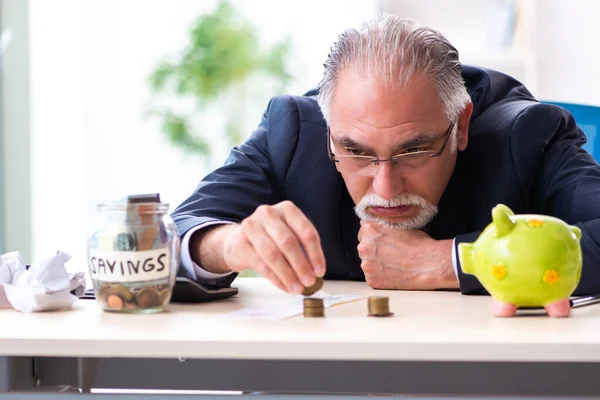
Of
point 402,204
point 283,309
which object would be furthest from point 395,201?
point 283,309

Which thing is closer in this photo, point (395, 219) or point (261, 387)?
point (261, 387)

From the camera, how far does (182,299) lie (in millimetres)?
1297

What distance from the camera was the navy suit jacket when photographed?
1.74 meters

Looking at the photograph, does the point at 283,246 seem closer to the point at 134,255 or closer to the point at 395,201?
the point at 134,255

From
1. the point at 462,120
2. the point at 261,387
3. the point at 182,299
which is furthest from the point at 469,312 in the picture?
the point at 462,120

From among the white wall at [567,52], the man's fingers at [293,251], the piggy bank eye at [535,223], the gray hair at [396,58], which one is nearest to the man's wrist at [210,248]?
the man's fingers at [293,251]

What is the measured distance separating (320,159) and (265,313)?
0.75 meters

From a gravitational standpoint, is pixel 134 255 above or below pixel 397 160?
below

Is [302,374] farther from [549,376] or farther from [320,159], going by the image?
[320,159]

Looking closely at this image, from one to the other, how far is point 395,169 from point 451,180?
9.3 inches

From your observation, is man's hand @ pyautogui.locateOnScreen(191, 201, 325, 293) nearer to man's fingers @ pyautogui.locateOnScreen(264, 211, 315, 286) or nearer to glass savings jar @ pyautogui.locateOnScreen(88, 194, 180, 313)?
man's fingers @ pyautogui.locateOnScreen(264, 211, 315, 286)

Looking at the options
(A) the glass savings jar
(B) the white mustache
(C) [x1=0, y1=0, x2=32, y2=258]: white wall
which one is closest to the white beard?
(B) the white mustache

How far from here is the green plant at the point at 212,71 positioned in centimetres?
422

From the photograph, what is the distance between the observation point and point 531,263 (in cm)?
110
